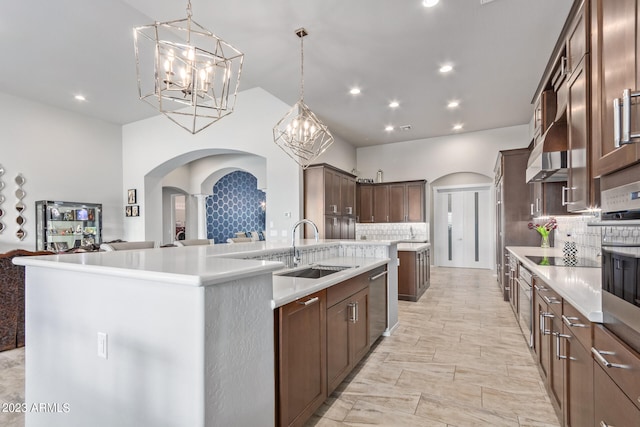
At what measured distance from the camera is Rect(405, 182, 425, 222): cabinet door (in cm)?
779

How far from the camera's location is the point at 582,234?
3.40 meters

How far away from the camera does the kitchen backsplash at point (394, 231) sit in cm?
796

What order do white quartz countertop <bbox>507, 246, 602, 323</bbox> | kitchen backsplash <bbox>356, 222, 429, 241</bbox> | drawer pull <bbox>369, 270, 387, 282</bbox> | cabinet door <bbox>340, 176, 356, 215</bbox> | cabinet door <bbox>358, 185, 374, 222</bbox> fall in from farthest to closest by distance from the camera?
cabinet door <bbox>358, 185, 374, 222</bbox>
kitchen backsplash <bbox>356, 222, 429, 241</bbox>
cabinet door <bbox>340, 176, 356, 215</bbox>
drawer pull <bbox>369, 270, 387, 282</bbox>
white quartz countertop <bbox>507, 246, 602, 323</bbox>

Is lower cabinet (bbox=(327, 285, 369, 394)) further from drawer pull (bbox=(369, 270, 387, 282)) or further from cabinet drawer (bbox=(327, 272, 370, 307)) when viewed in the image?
drawer pull (bbox=(369, 270, 387, 282))

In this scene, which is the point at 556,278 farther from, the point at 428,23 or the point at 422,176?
the point at 422,176

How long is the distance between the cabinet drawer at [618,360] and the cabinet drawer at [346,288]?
138cm

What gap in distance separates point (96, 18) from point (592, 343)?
5.20 meters

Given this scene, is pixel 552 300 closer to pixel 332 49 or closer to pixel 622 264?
pixel 622 264

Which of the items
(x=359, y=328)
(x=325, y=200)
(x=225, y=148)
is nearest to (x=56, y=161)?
(x=225, y=148)

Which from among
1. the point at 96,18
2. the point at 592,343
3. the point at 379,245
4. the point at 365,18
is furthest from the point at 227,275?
the point at 96,18

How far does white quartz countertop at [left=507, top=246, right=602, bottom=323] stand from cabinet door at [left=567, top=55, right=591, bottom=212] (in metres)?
0.46

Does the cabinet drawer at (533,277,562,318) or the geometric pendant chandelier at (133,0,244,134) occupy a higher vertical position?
the geometric pendant chandelier at (133,0,244,134)

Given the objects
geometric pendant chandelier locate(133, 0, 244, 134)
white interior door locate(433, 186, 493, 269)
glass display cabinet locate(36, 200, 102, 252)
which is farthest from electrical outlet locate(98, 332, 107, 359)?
white interior door locate(433, 186, 493, 269)

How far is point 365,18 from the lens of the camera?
3.28 metres
